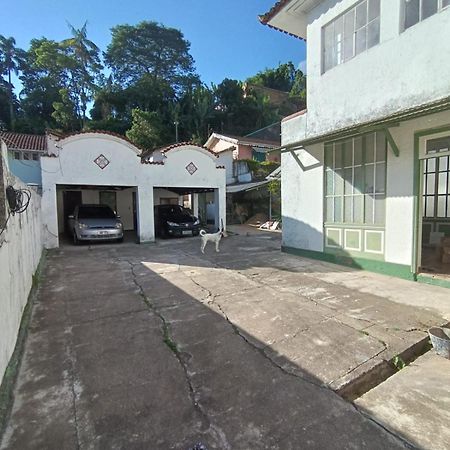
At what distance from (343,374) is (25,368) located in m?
3.27

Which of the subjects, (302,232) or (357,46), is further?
(302,232)

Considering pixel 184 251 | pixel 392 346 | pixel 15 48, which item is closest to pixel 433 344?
pixel 392 346

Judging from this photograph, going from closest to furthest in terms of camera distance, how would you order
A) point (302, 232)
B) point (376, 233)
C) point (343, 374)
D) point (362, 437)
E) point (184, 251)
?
1. point (362, 437)
2. point (343, 374)
3. point (376, 233)
4. point (302, 232)
5. point (184, 251)

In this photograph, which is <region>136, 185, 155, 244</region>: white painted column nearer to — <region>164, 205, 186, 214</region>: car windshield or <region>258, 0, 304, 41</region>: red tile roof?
<region>164, 205, 186, 214</region>: car windshield

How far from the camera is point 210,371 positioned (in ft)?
9.45

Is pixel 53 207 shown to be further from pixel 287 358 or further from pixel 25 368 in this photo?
pixel 287 358

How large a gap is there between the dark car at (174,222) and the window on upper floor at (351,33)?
8325mm

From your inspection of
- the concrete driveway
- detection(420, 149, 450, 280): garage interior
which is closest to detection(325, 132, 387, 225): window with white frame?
the concrete driveway

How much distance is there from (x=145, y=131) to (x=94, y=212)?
18331 mm

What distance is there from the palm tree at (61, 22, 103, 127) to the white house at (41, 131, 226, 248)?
30926 millimetres

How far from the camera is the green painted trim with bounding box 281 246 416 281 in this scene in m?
5.92

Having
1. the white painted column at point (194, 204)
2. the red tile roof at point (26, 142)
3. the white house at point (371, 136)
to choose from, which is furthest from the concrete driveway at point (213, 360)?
the red tile roof at point (26, 142)

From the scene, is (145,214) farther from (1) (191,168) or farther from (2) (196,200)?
(2) (196,200)

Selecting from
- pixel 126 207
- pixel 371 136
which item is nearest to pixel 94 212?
pixel 126 207
